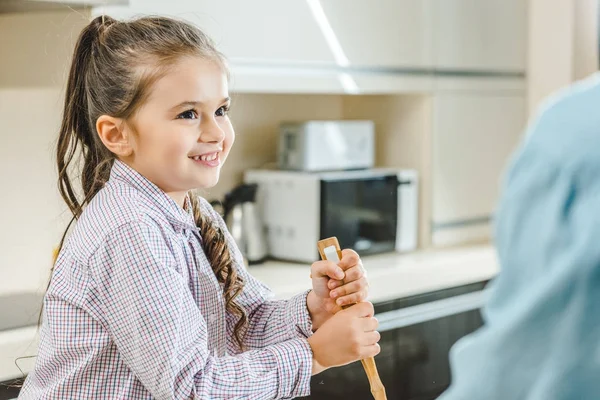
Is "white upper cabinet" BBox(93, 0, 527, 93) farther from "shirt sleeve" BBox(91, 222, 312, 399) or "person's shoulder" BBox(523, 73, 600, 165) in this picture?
"person's shoulder" BBox(523, 73, 600, 165)

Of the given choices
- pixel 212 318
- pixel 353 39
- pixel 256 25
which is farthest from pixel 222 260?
pixel 353 39

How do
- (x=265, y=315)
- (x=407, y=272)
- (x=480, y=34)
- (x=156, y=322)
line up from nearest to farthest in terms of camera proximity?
(x=156, y=322)
(x=265, y=315)
(x=407, y=272)
(x=480, y=34)

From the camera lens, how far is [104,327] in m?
1.07

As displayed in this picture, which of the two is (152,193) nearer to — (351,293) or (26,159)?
(351,293)

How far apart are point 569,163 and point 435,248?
8.03 ft

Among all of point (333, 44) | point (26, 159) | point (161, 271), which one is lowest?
point (161, 271)

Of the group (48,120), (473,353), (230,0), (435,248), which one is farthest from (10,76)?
(473,353)

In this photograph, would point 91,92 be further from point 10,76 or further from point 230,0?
point 230,0

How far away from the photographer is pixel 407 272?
2469mm

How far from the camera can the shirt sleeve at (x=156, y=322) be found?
1.03 m

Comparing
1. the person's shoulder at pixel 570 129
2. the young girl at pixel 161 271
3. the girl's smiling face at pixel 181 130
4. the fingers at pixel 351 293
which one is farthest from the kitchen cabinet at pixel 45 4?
the person's shoulder at pixel 570 129

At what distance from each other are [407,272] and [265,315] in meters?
1.19

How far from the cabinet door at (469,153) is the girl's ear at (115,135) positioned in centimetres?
171

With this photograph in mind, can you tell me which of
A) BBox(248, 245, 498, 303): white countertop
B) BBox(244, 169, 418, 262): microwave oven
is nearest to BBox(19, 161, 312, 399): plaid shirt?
BBox(248, 245, 498, 303): white countertop
